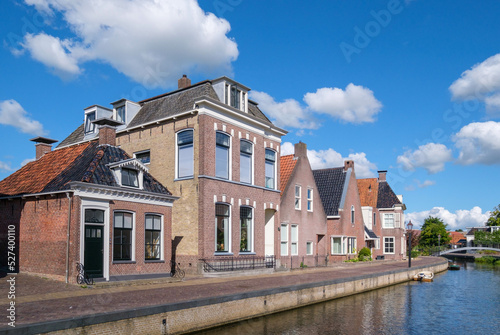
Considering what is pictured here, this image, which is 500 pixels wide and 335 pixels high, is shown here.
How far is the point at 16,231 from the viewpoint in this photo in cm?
2105

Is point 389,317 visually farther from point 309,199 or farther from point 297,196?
point 309,199

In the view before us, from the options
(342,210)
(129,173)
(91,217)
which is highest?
(129,173)

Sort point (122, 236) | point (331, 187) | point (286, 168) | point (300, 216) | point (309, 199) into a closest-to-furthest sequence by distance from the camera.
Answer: point (122, 236) → point (300, 216) → point (286, 168) → point (309, 199) → point (331, 187)

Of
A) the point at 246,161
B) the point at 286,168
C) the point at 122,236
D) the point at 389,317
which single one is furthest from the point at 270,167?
the point at 389,317

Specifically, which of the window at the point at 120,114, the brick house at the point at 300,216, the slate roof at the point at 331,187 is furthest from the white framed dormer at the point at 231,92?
the slate roof at the point at 331,187

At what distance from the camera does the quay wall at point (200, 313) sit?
10.2m

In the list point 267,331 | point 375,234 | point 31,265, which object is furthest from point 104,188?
point 375,234

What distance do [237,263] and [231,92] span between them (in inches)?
412

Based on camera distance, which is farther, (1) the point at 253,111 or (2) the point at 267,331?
(1) the point at 253,111

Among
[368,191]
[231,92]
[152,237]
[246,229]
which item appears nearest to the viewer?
[152,237]

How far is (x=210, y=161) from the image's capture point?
24.1 m

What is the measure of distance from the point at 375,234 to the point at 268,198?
23192mm

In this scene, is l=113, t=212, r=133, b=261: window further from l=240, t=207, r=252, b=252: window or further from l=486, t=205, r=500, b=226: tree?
l=486, t=205, r=500, b=226: tree

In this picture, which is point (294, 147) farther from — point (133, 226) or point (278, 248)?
point (133, 226)
